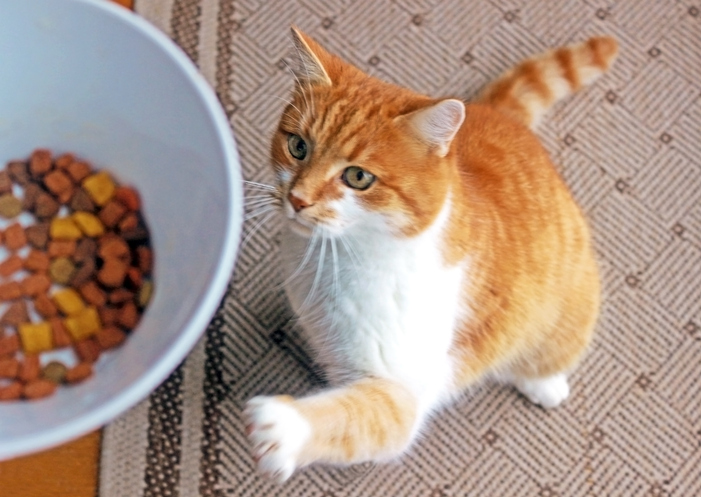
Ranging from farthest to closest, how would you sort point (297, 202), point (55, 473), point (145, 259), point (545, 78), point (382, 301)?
point (545, 78) < point (55, 473) < point (145, 259) < point (382, 301) < point (297, 202)

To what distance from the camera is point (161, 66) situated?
825 mm

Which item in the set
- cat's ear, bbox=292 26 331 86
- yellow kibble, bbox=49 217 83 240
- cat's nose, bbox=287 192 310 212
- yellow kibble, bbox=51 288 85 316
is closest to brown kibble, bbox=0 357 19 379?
yellow kibble, bbox=51 288 85 316

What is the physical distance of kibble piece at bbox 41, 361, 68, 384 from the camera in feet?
3.16

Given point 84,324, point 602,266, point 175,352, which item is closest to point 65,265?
point 84,324

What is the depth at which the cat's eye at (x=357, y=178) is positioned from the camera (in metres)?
0.85

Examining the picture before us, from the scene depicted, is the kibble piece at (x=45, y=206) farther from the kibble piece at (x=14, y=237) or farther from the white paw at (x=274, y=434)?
the white paw at (x=274, y=434)

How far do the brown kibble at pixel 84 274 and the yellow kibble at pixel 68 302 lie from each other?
0.07 ft

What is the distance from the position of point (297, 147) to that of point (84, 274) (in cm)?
→ 45

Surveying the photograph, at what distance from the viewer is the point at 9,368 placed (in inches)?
38.6

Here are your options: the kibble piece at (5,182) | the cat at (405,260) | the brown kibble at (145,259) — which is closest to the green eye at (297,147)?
the cat at (405,260)

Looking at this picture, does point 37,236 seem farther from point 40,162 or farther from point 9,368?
point 9,368

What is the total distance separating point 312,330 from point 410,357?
0.60 feet

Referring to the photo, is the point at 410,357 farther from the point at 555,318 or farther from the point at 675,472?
the point at 675,472

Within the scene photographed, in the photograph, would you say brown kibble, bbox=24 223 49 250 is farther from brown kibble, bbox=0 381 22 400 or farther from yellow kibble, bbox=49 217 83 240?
brown kibble, bbox=0 381 22 400
